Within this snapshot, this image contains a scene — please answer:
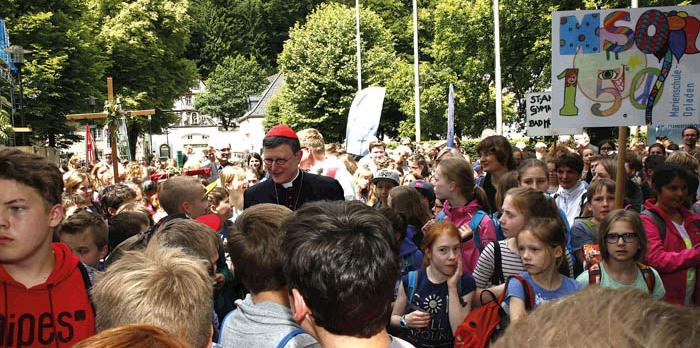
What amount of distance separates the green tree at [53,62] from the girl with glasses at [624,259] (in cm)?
3317

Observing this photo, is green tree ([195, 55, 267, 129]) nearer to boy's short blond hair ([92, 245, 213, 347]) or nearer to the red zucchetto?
the red zucchetto

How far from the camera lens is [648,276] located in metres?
4.33

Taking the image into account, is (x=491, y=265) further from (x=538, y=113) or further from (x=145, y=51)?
(x=145, y=51)

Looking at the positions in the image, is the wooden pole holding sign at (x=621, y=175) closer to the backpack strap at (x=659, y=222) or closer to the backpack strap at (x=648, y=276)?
the backpack strap at (x=659, y=222)

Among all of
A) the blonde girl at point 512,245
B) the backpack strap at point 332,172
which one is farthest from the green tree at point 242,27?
the blonde girl at point 512,245

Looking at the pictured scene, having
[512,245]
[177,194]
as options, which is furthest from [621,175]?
[177,194]

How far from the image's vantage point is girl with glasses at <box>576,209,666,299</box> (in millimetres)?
4285

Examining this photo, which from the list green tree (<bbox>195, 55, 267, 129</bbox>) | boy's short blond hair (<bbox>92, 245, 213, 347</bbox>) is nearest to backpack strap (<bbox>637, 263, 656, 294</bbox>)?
boy's short blond hair (<bbox>92, 245, 213, 347</bbox>)

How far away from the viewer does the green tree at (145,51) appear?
50281 millimetres

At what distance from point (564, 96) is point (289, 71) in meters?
49.0

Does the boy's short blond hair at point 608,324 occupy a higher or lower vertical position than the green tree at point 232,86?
lower

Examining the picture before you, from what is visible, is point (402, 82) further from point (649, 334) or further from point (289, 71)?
point (649, 334)

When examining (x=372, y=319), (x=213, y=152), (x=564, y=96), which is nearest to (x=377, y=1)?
(x=213, y=152)

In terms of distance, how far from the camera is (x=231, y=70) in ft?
345
